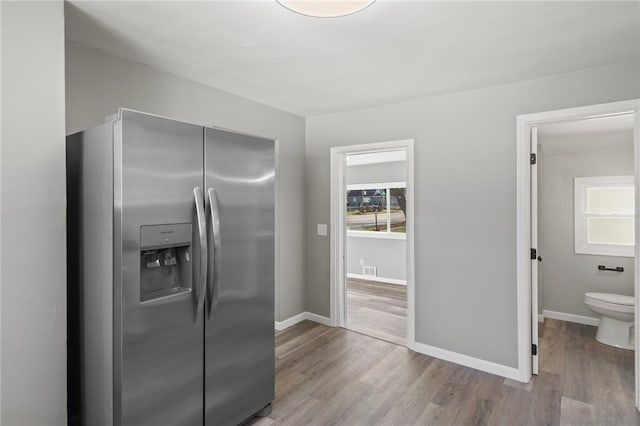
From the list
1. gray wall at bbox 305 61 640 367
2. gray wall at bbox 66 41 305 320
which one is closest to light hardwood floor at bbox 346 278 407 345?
gray wall at bbox 305 61 640 367

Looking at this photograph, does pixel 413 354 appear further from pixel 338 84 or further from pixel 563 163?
pixel 563 163

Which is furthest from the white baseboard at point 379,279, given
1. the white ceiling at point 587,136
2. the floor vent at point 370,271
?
the white ceiling at point 587,136

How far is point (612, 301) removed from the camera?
353 cm

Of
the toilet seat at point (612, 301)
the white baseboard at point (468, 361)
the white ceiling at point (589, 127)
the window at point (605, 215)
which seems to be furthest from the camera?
the window at point (605, 215)

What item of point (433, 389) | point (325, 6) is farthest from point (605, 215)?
point (325, 6)

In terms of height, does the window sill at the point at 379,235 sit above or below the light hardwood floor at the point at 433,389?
above

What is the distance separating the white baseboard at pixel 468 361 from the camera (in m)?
2.83

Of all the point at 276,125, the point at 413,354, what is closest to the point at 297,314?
the point at 413,354

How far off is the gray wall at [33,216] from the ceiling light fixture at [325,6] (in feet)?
3.79

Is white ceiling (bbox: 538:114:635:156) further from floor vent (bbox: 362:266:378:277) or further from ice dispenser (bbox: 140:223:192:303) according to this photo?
ice dispenser (bbox: 140:223:192:303)

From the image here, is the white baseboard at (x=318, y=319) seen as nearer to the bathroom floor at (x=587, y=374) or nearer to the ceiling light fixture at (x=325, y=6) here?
the bathroom floor at (x=587, y=374)

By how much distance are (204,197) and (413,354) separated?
2.51 m

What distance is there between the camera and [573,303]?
420cm

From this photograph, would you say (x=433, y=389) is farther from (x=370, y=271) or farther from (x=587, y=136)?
(x=370, y=271)
